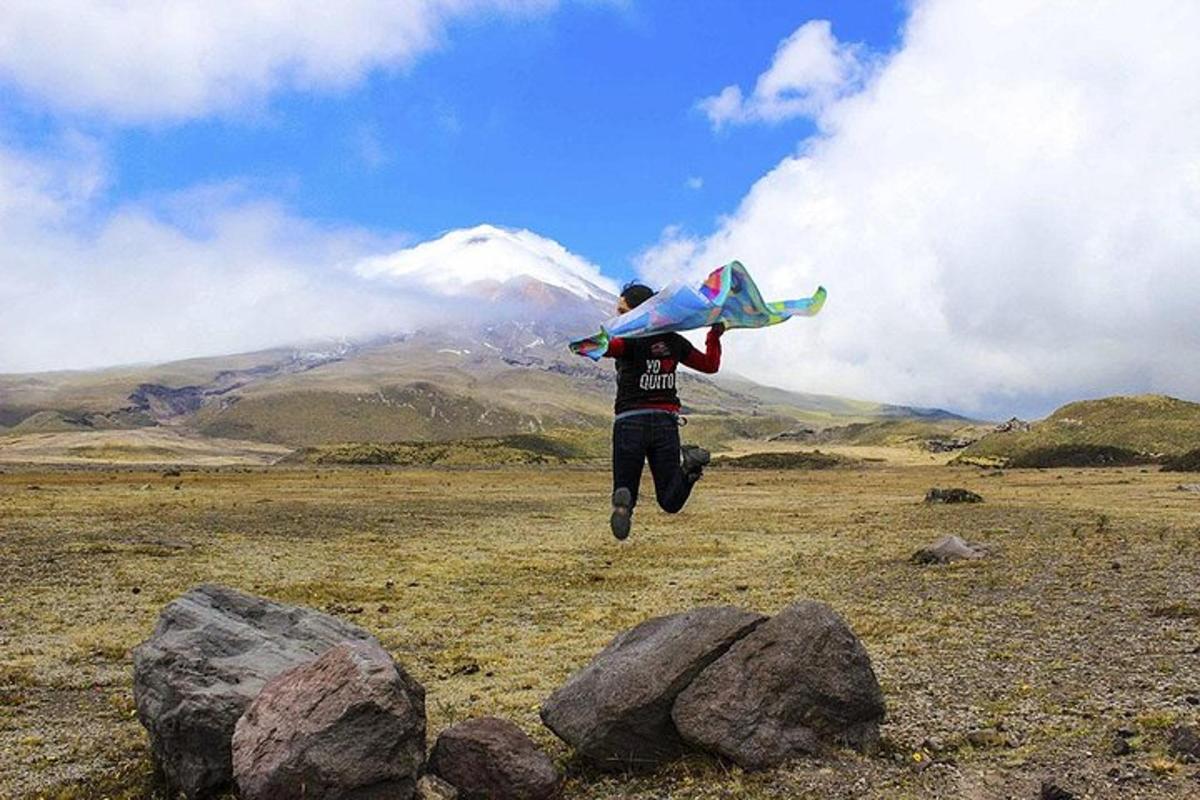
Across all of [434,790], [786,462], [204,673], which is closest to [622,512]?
[434,790]

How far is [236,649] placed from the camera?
38.0 feet

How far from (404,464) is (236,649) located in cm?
12352

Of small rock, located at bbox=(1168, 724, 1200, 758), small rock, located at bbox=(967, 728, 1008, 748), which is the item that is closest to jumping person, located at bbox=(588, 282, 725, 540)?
small rock, located at bbox=(967, 728, 1008, 748)

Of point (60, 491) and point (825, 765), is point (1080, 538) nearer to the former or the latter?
point (825, 765)

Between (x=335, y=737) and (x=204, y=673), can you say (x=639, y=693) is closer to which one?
(x=335, y=737)

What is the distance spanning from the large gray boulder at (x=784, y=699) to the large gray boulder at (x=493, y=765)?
1.88 meters

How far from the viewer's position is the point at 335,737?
9352 mm

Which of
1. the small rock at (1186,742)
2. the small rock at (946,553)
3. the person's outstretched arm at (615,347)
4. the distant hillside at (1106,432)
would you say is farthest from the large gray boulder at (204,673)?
the distant hillside at (1106,432)

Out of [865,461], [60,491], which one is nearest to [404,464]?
[60,491]

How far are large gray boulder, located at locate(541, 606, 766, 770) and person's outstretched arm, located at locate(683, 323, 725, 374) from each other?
11.5ft

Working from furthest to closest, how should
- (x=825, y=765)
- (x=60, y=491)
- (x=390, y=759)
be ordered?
(x=60, y=491), (x=825, y=765), (x=390, y=759)

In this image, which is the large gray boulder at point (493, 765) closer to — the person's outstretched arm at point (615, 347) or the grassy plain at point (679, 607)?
the grassy plain at point (679, 607)

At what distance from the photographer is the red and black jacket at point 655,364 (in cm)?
1184

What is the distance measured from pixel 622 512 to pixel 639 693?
2380mm
